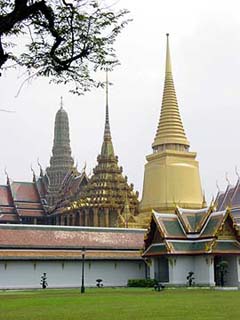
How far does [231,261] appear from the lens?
3747cm

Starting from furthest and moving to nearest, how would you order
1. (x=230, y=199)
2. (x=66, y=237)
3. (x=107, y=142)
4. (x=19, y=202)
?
(x=19, y=202)
(x=107, y=142)
(x=230, y=199)
(x=66, y=237)

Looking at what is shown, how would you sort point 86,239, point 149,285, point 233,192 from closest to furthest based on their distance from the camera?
point 149,285 < point 86,239 < point 233,192

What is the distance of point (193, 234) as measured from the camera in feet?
125

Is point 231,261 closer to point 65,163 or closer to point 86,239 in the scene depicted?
point 86,239

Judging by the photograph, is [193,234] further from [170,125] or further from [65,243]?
[170,125]

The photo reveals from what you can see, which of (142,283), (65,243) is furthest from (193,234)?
(65,243)

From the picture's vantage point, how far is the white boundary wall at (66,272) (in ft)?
121

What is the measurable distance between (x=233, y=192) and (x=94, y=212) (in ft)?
47.0

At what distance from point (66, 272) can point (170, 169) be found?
1943 cm

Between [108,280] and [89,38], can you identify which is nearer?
[89,38]

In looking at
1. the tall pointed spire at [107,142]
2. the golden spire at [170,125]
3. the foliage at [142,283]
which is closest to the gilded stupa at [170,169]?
the golden spire at [170,125]

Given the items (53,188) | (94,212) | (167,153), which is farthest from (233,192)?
(53,188)

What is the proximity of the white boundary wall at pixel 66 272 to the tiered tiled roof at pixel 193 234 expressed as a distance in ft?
10.0

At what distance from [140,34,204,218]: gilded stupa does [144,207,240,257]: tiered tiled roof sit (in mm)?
14014
